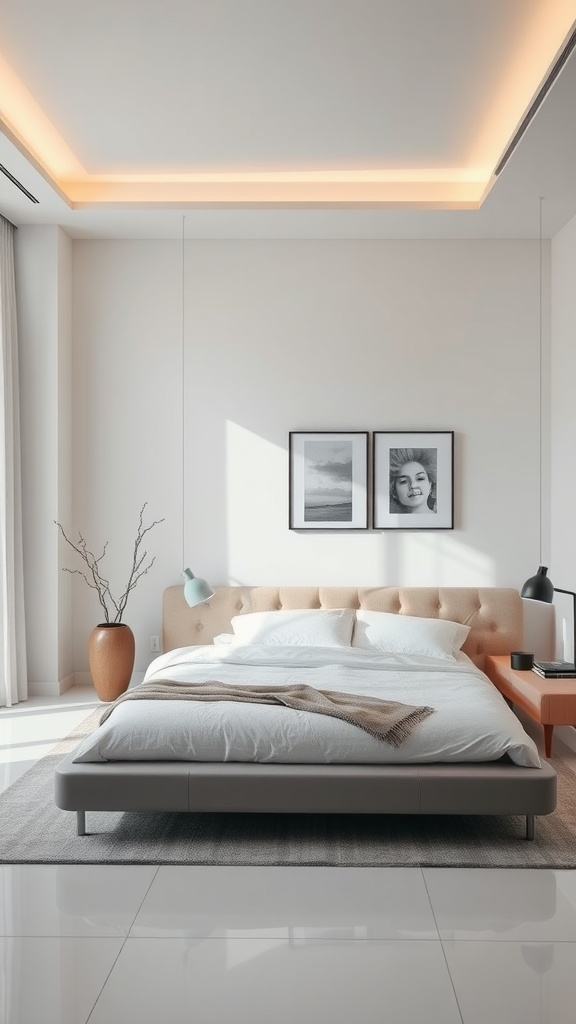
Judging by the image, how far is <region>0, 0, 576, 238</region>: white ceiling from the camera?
3.26m

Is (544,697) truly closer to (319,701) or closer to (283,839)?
(319,701)

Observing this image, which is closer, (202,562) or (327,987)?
(327,987)

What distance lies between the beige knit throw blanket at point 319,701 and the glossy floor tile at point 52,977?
1.14 metres

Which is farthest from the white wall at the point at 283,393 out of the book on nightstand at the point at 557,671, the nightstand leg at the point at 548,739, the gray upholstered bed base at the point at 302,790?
the gray upholstered bed base at the point at 302,790

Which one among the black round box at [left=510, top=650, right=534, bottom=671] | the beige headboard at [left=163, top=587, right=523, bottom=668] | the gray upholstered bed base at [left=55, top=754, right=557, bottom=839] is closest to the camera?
the gray upholstered bed base at [left=55, top=754, right=557, bottom=839]

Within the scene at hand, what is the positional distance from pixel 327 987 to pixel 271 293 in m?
4.15

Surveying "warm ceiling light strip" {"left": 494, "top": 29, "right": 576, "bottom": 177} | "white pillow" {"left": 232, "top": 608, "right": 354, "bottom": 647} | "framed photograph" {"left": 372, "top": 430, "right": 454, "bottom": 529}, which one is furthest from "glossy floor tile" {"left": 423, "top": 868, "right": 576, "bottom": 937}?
"warm ceiling light strip" {"left": 494, "top": 29, "right": 576, "bottom": 177}

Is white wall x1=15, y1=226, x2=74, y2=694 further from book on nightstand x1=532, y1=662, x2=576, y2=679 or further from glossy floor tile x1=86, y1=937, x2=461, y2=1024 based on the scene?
glossy floor tile x1=86, y1=937, x2=461, y2=1024

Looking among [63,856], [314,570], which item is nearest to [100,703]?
[314,570]

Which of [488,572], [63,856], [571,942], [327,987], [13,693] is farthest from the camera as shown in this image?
[488,572]

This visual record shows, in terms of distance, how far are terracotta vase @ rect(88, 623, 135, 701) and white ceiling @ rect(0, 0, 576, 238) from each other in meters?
2.46

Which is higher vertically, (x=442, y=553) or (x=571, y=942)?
(x=442, y=553)

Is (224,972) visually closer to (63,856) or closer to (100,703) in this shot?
(63,856)

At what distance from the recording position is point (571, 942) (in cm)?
237
